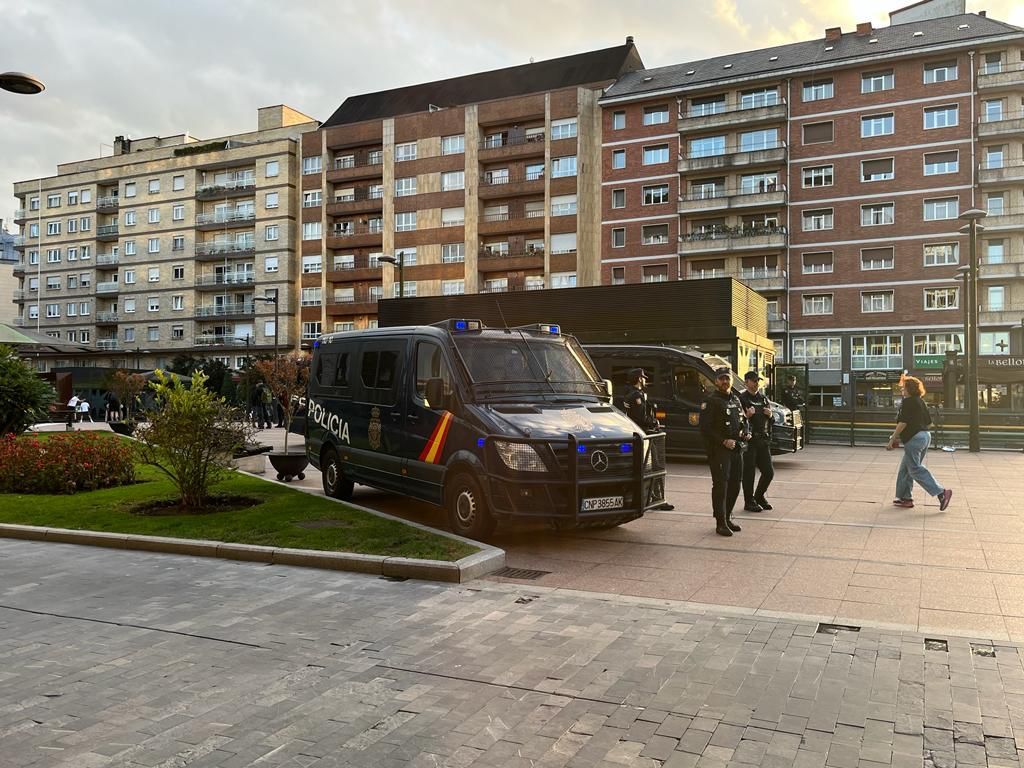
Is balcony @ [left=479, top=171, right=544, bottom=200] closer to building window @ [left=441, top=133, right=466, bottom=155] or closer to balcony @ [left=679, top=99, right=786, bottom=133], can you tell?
building window @ [left=441, top=133, right=466, bottom=155]

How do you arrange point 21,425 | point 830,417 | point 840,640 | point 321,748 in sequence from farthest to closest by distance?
point 830,417 → point 21,425 → point 840,640 → point 321,748

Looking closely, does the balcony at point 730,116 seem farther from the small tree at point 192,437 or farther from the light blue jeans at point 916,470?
the small tree at point 192,437

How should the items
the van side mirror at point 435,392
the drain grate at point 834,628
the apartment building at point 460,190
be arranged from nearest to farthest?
1. the drain grate at point 834,628
2. the van side mirror at point 435,392
3. the apartment building at point 460,190

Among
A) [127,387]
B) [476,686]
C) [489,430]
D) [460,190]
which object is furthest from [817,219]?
[476,686]

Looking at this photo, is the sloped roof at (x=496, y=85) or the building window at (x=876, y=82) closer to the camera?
the building window at (x=876, y=82)

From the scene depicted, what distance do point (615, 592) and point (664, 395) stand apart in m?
11.0

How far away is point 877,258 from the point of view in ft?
158

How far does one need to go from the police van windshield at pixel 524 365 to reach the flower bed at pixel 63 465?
18.8 ft

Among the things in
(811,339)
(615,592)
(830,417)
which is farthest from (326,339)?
(811,339)

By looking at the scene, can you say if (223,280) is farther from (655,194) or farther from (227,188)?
(655,194)

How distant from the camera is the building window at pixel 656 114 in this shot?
53.3 m

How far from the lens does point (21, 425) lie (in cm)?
1578

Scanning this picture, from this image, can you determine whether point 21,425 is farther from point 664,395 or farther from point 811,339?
point 811,339

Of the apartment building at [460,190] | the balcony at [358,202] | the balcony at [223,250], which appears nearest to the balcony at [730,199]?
the apartment building at [460,190]
